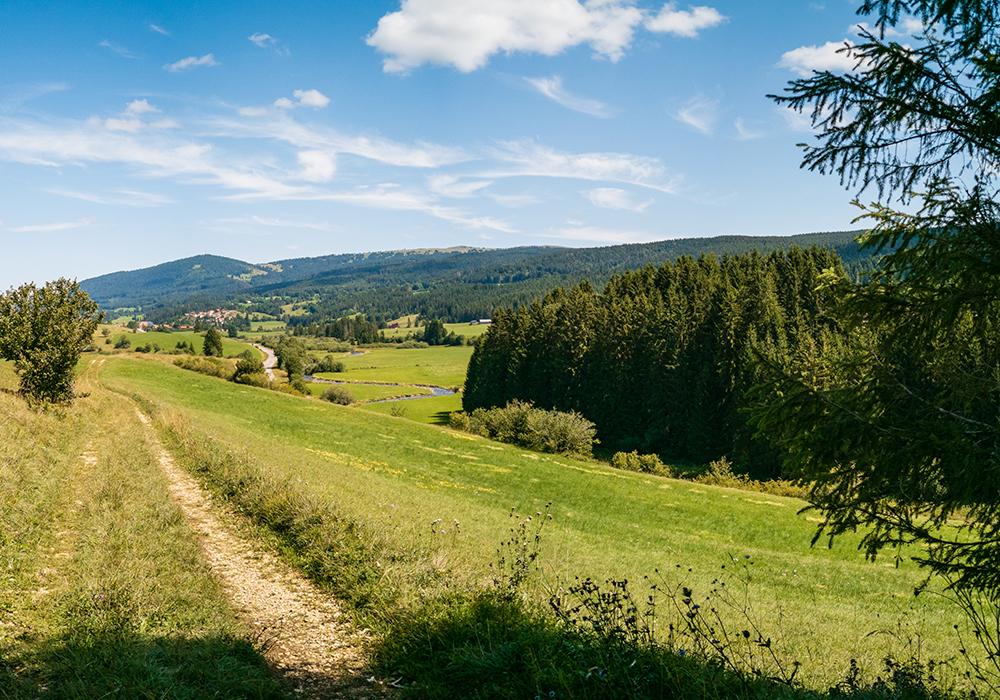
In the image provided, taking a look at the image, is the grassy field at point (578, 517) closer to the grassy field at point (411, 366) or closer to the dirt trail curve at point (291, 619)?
the dirt trail curve at point (291, 619)

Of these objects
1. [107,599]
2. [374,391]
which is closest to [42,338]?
[107,599]

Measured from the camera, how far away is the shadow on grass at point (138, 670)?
4.55 m

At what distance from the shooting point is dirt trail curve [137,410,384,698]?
5566 mm

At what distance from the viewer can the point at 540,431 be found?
48094mm

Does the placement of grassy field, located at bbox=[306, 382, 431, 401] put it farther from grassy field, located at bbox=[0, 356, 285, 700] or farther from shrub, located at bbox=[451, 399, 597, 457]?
grassy field, located at bbox=[0, 356, 285, 700]

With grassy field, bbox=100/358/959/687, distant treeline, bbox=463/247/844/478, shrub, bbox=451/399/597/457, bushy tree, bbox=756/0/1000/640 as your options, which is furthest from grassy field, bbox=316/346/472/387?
bushy tree, bbox=756/0/1000/640

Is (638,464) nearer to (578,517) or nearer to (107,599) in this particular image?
(578,517)

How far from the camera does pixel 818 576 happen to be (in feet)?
60.3

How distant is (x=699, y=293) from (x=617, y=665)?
6722cm

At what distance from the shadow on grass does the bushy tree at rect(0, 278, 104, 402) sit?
73.3 feet

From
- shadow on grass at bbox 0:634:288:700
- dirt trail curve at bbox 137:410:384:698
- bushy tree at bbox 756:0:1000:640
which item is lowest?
dirt trail curve at bbox 137:410:384:698

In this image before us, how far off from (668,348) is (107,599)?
62.1 m

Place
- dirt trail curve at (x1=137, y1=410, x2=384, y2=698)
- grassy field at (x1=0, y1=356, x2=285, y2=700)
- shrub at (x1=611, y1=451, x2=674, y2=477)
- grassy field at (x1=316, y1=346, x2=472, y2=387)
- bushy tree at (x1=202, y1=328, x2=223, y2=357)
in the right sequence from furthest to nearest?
grassy field at (x1=316, y1=346, x2=472, y2=387)
bushy tree at (x1=202, y1=328, x2=223, y2=357)
shrub at (x1=611, y1=451, x2=674, y2=477)
dirt trail curve at (x1=137, y1=410, x2=384, y2=698)
grassy field at (x1=0, y1=356, x2=285, y2=700)

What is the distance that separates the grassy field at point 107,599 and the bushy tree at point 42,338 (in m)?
13.7
